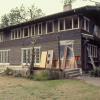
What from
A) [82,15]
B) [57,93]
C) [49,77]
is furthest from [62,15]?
[57,93]

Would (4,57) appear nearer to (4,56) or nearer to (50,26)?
(4,56)

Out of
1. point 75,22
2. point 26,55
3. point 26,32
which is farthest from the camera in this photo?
point 26,32

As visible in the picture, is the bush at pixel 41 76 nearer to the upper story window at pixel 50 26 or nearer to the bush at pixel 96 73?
the bush at pixel 96 73

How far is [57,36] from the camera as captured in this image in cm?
2659

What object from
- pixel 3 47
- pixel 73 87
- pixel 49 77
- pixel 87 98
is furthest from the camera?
pixel 3 47

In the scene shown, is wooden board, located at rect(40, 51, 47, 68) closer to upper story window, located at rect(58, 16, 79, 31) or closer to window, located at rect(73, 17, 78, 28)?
upper story window, located at rect(58, 16, 79, 31)

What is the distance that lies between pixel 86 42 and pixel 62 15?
3.74 metres

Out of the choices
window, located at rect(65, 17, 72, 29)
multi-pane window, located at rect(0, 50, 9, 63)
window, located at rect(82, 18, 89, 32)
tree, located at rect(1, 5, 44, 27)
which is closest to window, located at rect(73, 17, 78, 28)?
window, located at rect(65, 17, 72, 29)

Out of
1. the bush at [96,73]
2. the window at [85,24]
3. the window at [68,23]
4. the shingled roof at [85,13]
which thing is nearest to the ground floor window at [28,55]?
the shingled roof at [85,13]

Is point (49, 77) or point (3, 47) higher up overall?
point (3, 47)

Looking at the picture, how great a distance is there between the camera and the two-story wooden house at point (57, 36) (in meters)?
24.7

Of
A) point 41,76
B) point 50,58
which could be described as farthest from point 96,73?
point 50,58

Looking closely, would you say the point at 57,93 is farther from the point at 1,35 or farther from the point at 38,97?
the point at 1,35

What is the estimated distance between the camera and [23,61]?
30.7 m
